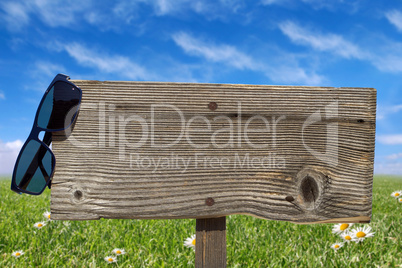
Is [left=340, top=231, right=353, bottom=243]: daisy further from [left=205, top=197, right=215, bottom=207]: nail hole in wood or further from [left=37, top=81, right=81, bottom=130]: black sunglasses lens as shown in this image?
[left=37, top=81, right=81, bottom=130]: black sunglasses lens

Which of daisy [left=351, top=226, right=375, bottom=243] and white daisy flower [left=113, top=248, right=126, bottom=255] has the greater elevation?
daisy [left=351, top=226, right=375, bottom=243]

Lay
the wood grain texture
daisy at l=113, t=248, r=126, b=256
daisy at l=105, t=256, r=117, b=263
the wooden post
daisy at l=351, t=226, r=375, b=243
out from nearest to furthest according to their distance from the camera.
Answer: the wood grain texture, the wooden post, daisy at l=105, t=256, r=117, b=263, daisy at l=113, t=248, r=126, b=256, daisy at l=351, t=226, r=375, b=243

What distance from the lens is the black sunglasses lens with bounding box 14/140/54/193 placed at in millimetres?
1760

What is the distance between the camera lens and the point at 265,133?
1.80 m

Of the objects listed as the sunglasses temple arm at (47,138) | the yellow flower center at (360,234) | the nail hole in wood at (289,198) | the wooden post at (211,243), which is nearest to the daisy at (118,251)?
the wooden post at (211,243)

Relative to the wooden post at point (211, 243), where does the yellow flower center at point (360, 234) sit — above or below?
below

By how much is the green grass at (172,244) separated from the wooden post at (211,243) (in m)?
0.87

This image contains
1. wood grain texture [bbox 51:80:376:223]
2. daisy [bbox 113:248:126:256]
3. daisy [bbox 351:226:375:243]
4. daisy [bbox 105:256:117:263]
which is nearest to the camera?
wood grain texture [bbox 51:80:376:223]

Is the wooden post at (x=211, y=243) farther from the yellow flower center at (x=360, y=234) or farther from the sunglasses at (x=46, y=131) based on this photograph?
the yellow flower center at (x=360, y=234)

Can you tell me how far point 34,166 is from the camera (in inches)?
69.4

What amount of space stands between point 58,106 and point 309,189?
1461mm

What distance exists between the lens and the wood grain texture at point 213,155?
5.71 ft

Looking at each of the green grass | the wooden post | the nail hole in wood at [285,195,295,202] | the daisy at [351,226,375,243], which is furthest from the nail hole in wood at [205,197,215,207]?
the daisy at [351,226,375,243]

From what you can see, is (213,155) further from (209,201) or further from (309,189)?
(309,189)
